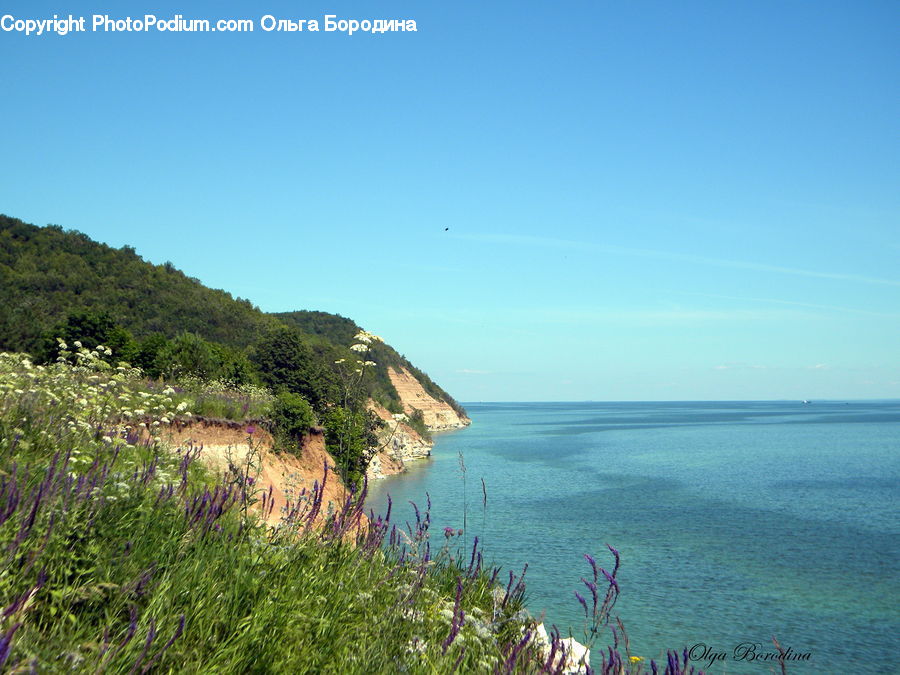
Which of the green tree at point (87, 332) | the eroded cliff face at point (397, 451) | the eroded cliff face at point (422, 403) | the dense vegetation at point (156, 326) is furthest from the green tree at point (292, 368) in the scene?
the eroded cliff face at point (422, 403)

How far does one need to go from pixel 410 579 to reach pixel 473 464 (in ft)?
221

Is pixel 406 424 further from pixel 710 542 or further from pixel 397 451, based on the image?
pixel 710 542

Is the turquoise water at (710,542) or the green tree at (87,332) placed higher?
the green tree at (87,332)

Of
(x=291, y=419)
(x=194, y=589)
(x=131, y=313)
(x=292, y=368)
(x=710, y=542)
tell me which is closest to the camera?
(x=194, y=589)

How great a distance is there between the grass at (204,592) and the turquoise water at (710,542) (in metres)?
3.77

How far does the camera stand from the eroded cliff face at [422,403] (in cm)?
13025

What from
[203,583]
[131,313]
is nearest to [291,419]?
[203,583]

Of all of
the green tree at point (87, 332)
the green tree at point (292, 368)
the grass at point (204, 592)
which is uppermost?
the green tree at point (87, 332)

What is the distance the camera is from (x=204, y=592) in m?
3.74

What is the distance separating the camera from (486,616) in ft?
18.6

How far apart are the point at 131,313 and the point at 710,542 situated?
58410 mm

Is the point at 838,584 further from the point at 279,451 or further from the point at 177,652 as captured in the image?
the point at 177,652

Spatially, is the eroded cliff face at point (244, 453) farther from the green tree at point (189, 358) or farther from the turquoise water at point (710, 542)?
the green tree at point (189, 358)

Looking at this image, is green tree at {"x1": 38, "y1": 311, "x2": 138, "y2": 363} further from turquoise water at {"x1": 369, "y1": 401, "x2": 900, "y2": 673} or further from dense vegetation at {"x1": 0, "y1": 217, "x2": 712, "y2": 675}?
dense vegetation at {"x1": 0, "y1": 217, "x2": 712, "y2": 675}
